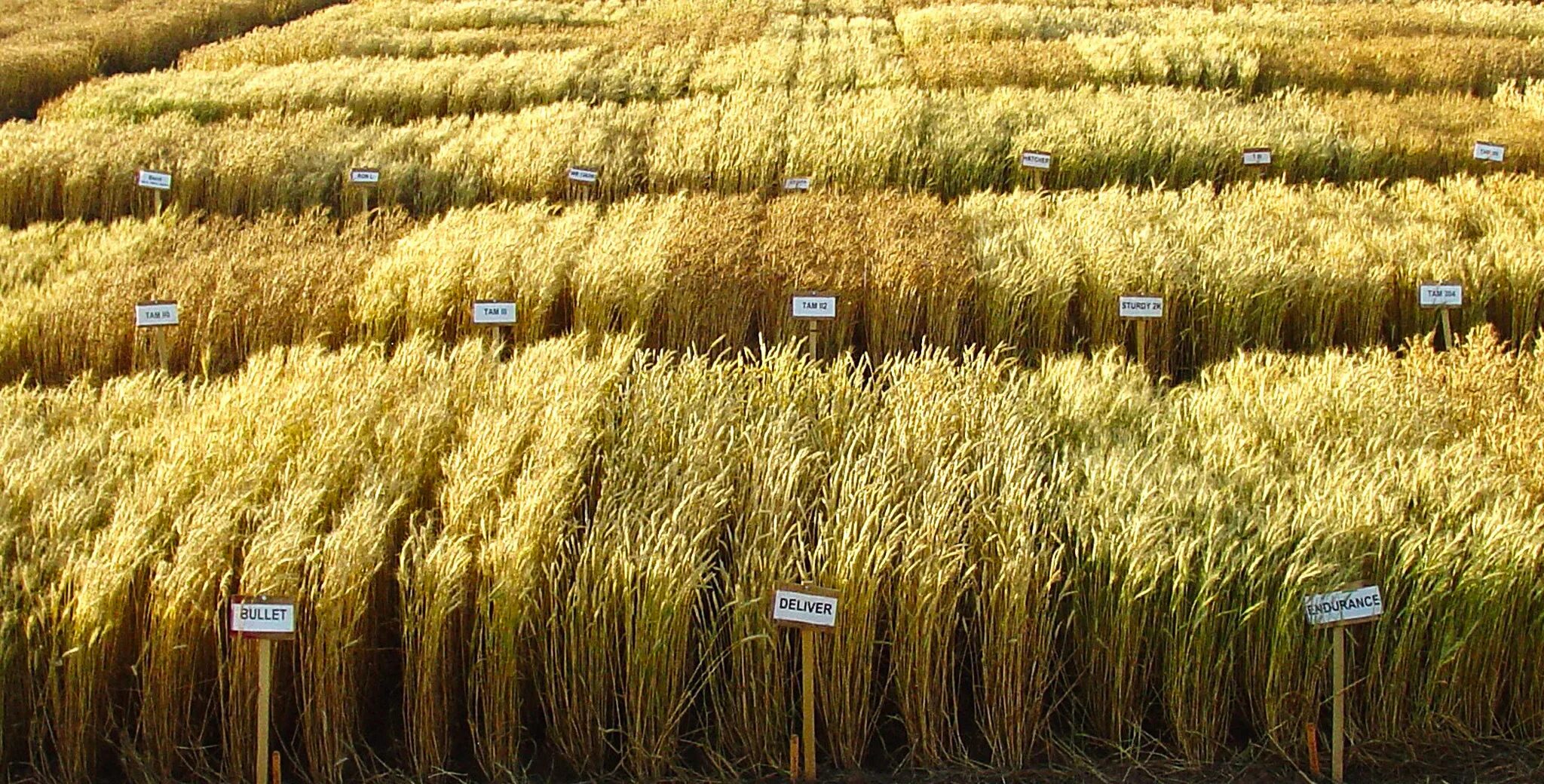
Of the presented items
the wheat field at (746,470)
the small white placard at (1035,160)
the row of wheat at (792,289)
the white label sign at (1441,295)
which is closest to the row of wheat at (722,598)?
the wheat field at (746,470)

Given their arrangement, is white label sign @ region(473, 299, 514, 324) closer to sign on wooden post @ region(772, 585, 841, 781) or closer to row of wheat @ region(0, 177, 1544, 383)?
row of wheat @ region(0, 177, 1544, 383)

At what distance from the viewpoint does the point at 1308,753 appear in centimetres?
283

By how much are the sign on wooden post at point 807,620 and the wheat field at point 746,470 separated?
0.07 metres

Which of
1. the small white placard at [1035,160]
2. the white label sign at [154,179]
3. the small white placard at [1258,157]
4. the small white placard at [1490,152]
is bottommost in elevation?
the white label sign at [154,179]

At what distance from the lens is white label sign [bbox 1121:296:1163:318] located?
15.5 feet

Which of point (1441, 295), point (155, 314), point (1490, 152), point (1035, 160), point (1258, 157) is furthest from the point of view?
point (1490, 152)

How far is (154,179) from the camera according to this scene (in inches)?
259

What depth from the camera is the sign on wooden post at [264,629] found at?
102 inches

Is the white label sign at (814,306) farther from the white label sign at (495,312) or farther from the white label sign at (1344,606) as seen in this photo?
the white label sign at (1344,606)

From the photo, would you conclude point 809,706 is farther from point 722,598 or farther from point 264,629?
point 264,629

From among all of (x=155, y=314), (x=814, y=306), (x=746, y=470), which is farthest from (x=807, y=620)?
(x=155, y=314)

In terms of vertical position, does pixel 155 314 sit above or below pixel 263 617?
above

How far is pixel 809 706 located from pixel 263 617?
1.36m

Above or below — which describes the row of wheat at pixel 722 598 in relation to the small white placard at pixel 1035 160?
below
